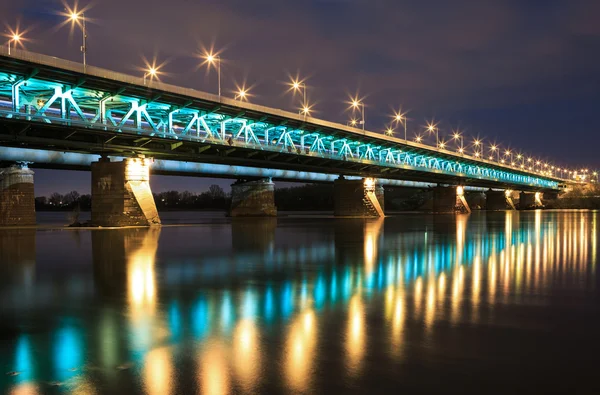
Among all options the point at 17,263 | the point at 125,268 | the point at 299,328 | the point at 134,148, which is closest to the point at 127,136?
the point at 134,148

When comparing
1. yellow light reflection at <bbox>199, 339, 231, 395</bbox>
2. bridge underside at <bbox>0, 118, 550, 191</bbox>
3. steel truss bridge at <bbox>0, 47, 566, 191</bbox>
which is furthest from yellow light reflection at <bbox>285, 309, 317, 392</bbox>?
bridge underside at <bbox>0, 118, 550, 191</bbox>

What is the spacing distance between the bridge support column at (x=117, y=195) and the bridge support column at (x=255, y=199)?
30611 mm

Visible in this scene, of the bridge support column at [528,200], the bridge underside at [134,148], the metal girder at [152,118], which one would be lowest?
the bridge support column at [528,200]

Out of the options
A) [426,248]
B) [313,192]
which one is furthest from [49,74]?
[313,192]

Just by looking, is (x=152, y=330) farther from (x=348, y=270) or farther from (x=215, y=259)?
(x=215, y=259)

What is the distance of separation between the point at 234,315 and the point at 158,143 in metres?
34.9

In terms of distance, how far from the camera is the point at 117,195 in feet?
122

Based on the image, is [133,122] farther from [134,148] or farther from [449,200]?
[449,200]

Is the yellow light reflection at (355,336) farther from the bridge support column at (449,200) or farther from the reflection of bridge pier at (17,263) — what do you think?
the bridge support column at (449,200)

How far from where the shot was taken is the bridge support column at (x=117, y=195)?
37.2 m

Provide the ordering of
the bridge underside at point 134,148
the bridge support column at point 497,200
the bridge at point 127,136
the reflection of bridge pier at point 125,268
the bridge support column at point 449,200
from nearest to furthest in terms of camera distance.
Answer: the reflection of bridge pier at point 125,268 < the bridge at point 127,136 < the bridge underside at point 134,148 < the bridge support column at point 449,200 < the bridge support column at point 497,200

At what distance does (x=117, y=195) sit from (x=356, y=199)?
129 feet

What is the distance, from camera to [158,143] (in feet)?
135

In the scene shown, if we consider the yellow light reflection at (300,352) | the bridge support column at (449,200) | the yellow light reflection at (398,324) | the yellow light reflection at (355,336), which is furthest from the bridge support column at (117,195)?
the bridge support column at (449,200)
